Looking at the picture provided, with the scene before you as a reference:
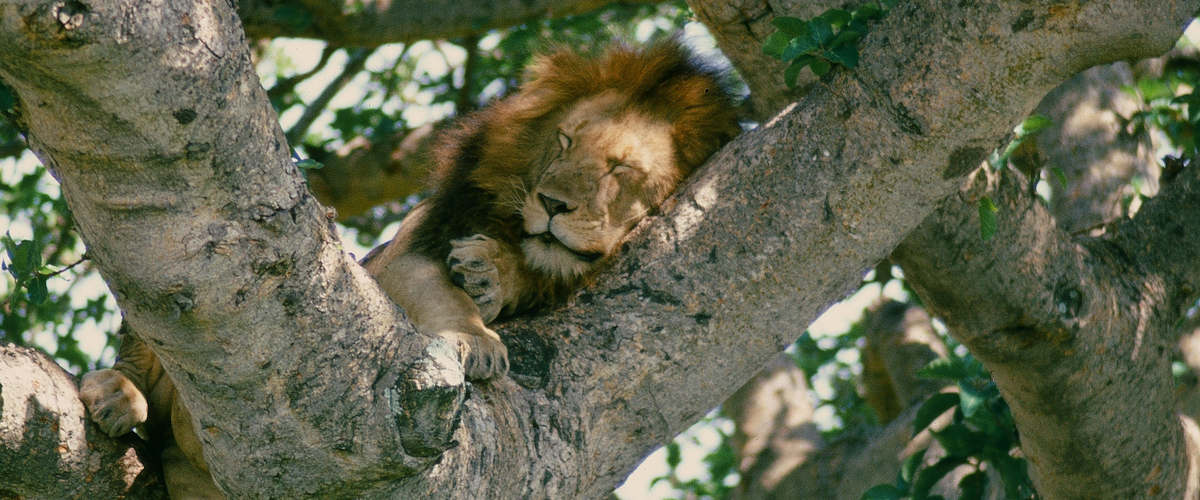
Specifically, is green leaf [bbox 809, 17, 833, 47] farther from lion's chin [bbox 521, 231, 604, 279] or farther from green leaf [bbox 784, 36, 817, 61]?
lion's chin [bbox 521, 231, 604, 279]

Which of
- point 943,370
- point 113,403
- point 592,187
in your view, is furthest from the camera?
point 943,370

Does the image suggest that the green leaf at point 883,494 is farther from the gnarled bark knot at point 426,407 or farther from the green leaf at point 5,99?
the green leaf at point 5,99

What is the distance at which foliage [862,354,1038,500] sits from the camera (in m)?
3.33

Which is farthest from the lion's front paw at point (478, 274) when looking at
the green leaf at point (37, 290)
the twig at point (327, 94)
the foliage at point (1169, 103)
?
the twig at point (327, 94)

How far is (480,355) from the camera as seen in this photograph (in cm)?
235

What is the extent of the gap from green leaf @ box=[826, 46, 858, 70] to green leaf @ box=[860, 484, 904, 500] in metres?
1.62

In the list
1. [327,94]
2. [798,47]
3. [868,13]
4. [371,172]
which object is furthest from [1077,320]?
[327,94]

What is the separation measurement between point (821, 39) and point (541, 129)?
108cm

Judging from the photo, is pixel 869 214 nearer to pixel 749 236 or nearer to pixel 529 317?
pixel 749 236

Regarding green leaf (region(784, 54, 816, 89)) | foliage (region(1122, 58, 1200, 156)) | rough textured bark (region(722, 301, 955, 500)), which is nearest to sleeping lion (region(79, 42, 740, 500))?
green leaf (region(784, 54, 816, 89))

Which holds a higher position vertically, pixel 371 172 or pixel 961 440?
pixel 371 172

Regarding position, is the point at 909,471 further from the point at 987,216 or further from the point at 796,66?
the point at 796,66

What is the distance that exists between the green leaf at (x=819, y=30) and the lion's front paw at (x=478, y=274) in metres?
1.14

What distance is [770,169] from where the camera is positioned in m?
2.49
